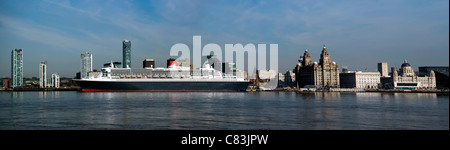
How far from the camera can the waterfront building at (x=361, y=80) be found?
588 ft

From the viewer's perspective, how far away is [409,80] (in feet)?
572

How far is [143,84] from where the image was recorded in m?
86.1

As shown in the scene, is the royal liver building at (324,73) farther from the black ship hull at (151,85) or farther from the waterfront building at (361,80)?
the black ship hull at (151,85)

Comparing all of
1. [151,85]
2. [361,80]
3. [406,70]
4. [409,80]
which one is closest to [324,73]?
[361,80]

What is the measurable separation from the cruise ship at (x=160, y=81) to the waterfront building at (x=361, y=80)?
358 feet

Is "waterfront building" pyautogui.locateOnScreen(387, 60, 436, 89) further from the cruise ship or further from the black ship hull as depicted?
the black ship hull

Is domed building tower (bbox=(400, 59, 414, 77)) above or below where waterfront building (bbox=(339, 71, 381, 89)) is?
above

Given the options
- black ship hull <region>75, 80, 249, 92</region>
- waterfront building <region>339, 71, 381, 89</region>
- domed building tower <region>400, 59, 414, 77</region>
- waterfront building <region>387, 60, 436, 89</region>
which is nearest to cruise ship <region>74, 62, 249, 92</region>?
black ship hull <region>75, 80, 249, 92</region>

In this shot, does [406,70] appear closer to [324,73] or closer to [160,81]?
[324,73]

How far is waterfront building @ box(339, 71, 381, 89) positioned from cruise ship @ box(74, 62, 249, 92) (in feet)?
358

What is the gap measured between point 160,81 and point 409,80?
15002 centimetres

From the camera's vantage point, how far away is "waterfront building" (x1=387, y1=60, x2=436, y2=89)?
162m
